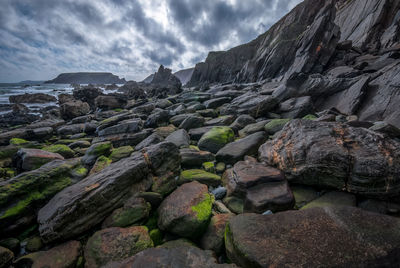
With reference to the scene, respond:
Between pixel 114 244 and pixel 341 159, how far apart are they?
4.06 meters

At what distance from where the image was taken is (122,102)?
1906 centimetres

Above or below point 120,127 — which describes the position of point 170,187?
below

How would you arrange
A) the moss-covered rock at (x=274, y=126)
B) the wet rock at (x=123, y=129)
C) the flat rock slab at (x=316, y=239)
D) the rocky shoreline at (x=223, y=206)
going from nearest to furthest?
1. the flat rock slab at (x=316, y=239)
2. the rocky shoreline at (x=223, y=206)
3. the moss-covered rock at (x=274, y=126)
4. the wet rock at (x=123, y=129)

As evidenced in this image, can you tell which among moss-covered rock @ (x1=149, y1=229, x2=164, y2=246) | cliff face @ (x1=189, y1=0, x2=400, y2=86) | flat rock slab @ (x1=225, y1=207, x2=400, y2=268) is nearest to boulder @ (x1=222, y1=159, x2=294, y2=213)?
flat rock slab @ (x1=225, y1=207, x2=400, y2=268)

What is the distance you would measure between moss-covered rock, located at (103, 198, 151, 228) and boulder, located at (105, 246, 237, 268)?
0.91m

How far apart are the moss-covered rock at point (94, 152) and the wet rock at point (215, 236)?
187 inches

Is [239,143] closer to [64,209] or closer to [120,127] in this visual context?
[64,209]

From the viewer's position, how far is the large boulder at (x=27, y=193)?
2900mm

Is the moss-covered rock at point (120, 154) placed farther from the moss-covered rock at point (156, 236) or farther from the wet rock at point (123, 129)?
the moss-covered rock at point (156, 236)

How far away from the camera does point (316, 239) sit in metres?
1.80

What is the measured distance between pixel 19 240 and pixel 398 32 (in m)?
25.6

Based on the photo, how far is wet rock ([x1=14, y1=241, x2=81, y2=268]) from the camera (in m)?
2.28

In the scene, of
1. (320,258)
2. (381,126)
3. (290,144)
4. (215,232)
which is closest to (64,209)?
(215,232)

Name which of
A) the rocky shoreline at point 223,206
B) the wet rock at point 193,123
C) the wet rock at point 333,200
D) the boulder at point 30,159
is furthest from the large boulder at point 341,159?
the boulder at point 30,159
